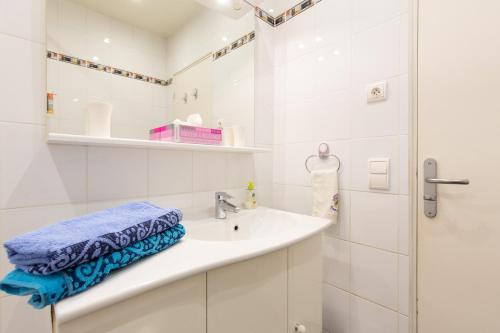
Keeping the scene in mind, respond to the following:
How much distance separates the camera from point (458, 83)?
88cm

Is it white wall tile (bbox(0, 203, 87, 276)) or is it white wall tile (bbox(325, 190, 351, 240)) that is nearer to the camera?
white wall tile (bbox(0, 203, 87, 276))

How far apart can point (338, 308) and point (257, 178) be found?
799 millimetres

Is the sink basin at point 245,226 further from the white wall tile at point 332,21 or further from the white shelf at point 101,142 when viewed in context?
the white wall tile at point 332,21

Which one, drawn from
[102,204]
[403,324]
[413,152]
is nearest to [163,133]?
[102,204]

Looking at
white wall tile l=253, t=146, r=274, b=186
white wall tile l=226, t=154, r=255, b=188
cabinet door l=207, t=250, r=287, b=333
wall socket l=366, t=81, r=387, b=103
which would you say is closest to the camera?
cabinet door l=207, t=250, r=287, b=333

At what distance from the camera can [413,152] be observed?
971 millimetres

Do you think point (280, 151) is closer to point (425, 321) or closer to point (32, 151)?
point (425, 321)

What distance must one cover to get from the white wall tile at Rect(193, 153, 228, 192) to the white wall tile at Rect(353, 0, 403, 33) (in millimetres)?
912

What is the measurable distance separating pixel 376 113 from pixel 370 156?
193 millimetres

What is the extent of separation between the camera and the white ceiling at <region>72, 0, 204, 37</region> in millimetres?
966

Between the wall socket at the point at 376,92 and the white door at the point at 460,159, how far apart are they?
13 cm

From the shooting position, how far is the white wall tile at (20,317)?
708mm

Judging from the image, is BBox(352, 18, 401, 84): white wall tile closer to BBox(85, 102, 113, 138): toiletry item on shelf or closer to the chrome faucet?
the chrome faucet

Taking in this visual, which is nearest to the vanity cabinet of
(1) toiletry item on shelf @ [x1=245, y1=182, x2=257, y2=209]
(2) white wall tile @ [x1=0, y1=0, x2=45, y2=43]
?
(1) toiletry item on shelf @ [x1=245, y1=182, x2=257, y2=209]
